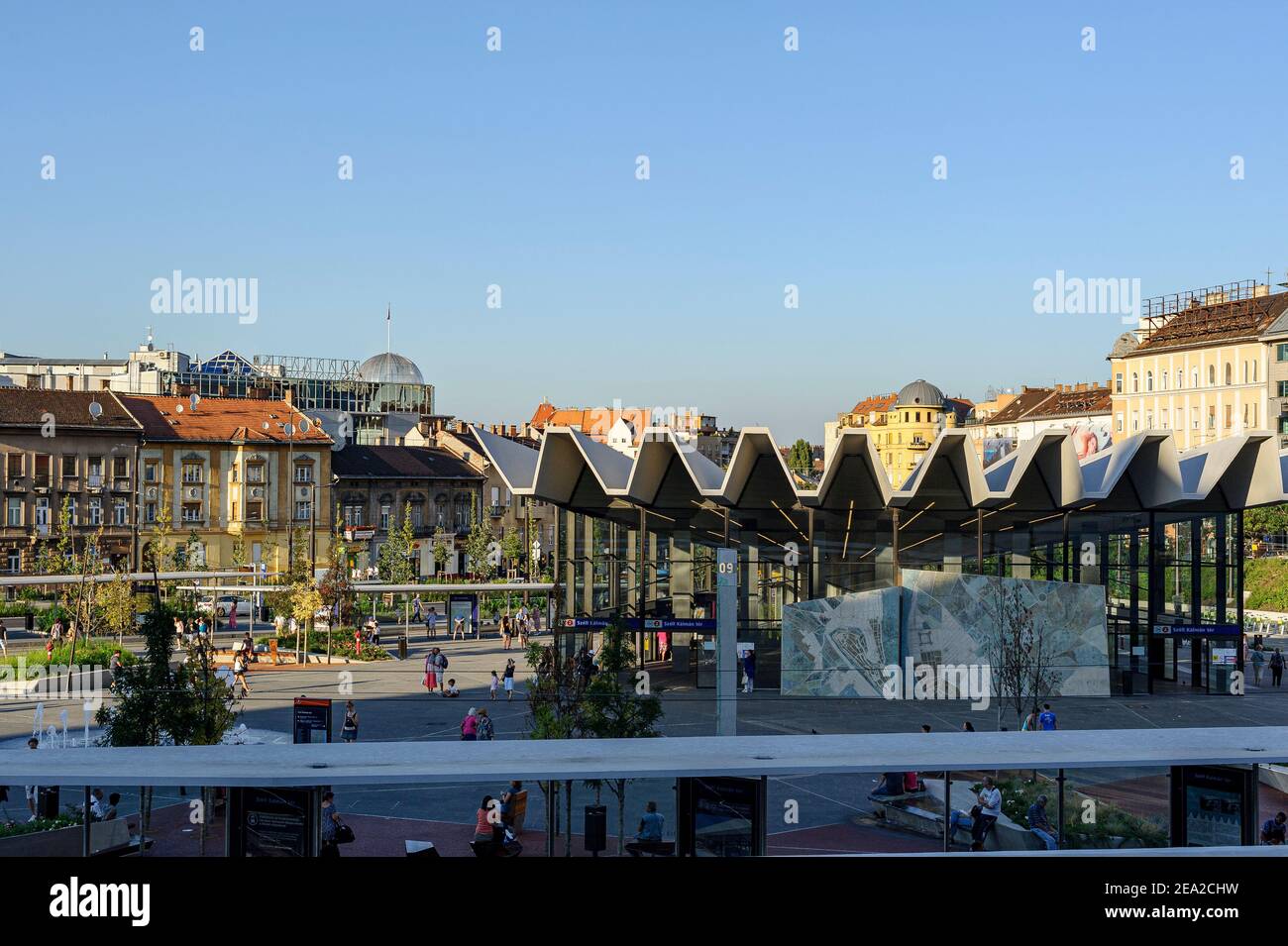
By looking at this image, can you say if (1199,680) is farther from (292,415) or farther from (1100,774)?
(292,415)

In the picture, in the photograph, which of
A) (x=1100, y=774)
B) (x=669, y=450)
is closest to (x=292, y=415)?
(x=669, y=450)

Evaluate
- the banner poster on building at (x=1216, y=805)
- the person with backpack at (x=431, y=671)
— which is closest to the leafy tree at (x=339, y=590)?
the person with backpack at (x=431, y=671)

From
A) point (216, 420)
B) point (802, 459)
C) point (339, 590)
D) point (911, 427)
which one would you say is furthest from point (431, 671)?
point (802, 459)

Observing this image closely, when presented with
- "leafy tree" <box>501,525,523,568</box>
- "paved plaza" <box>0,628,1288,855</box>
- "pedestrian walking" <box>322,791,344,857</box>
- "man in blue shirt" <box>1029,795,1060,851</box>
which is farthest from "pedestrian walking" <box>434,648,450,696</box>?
"leafy tree" <box>501,525,523,568</box>

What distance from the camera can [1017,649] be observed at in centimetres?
3234

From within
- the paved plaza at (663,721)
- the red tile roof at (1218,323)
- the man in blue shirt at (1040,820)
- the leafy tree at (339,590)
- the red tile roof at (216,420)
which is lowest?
the paved plaza at (663,721)

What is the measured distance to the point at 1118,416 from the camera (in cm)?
10050

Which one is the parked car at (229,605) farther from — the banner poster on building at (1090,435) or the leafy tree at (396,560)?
the banner poster on building at (1090,435)

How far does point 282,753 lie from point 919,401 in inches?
5825

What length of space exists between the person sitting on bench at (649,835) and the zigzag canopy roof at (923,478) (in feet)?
72.5

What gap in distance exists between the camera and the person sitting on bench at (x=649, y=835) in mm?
14234

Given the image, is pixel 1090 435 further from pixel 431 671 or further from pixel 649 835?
pixel 649 835

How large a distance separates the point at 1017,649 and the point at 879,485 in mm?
7732
